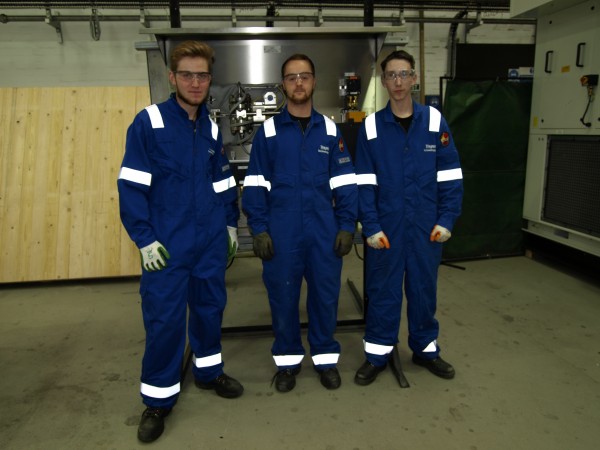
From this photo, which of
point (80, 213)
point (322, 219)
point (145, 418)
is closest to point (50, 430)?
point (145, 418)

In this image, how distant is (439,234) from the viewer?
204 cm

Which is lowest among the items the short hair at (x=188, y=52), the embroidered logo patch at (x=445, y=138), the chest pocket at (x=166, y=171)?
the chest pocket at (x=166, y=171)

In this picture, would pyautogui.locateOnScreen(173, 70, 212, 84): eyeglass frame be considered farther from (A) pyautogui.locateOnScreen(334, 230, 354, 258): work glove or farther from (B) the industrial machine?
(B) the industrial machine

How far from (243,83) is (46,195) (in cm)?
196

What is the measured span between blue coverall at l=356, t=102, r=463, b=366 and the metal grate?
2022 mm

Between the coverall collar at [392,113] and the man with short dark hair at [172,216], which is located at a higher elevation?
the coverall collar at [392,113]

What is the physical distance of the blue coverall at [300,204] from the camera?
1.96 metres

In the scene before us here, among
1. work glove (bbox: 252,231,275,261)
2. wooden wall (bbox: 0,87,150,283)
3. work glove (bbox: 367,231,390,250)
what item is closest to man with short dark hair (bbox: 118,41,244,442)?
work glove (bbox: 252,231,275,261)

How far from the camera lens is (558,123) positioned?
368 centimetres

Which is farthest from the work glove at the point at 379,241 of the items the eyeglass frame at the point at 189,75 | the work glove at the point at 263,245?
the eyeglass frame at the point at 189,75

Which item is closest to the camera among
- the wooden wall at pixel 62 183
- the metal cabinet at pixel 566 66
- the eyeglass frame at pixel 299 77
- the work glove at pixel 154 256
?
the work glove at pixel 154 256

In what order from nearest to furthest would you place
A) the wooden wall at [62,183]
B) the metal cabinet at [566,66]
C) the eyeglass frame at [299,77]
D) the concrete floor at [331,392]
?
1. the concrete floor at [331,392]
2. the eyeglass frame at [299,77]
3. the metal cabinet at [566,66]
4. the wooden wall at [62,183]

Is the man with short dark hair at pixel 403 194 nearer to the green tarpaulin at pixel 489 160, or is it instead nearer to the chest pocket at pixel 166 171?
the chest pocket at pixel 166 171

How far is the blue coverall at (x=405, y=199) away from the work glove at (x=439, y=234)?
21mm
